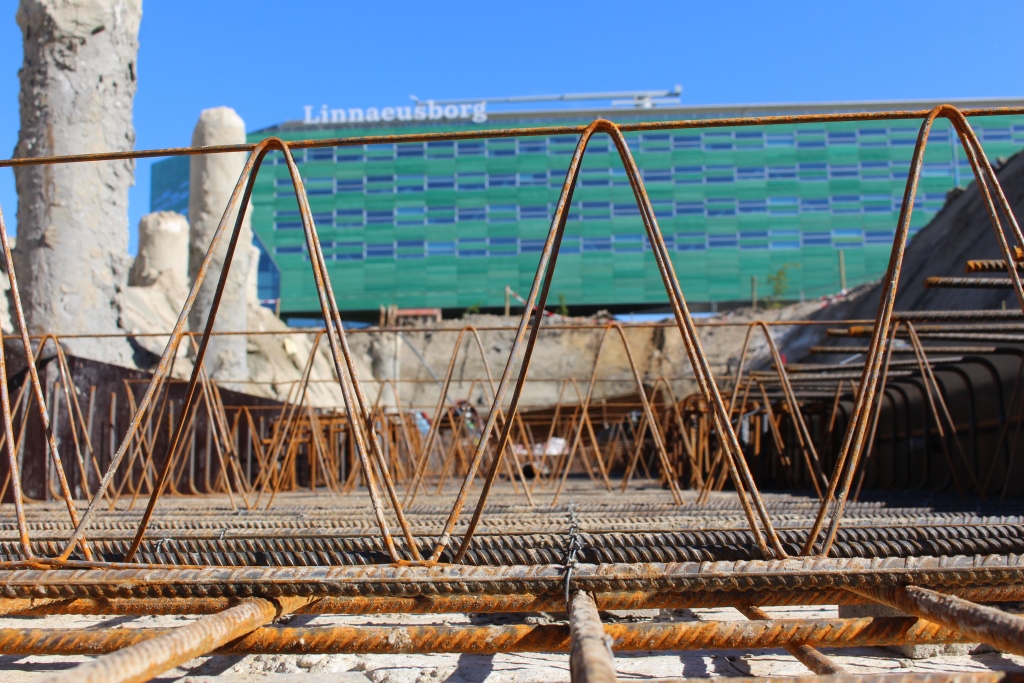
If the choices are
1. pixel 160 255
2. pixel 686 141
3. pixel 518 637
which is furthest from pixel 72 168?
pixel 686 141

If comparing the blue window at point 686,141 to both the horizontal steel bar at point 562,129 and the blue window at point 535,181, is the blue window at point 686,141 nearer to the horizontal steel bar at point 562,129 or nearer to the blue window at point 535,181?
the blue window at point 535,181

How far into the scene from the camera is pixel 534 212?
48.9 metres

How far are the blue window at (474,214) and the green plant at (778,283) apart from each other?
16.3 m

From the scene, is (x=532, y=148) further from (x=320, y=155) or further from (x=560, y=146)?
(x=320, y=155)

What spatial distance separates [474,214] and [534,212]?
345 centimetres

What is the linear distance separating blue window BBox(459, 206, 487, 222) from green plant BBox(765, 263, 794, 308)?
16.3m

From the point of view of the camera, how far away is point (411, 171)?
49.2 m

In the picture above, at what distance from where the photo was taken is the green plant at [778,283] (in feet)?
148

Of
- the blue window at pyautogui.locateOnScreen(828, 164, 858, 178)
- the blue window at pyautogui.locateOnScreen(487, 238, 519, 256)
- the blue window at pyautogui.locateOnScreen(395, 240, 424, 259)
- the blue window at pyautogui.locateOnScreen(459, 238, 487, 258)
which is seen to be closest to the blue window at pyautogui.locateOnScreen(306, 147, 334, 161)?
the blue window at pyautogui.locateOnScreen(395, 240, 424, 259)

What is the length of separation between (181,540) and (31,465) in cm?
629

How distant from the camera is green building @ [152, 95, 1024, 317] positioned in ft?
156

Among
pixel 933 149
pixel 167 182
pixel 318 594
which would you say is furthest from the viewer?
pixel 167 182

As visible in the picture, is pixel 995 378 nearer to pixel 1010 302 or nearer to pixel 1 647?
pixel 1 647

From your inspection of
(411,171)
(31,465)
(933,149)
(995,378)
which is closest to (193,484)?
(31,465)
